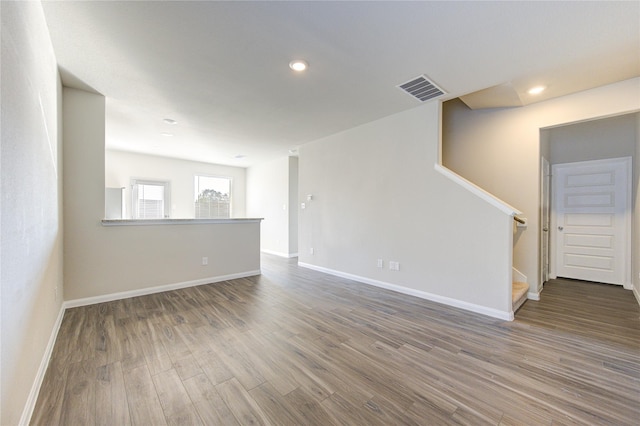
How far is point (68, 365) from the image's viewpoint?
6.19 ft

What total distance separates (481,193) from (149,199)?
7270 mm

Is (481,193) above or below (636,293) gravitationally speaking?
above

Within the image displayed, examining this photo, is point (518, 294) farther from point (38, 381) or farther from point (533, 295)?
point (38, 381)

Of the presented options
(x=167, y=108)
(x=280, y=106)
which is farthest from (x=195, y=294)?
(x=280, y=106)

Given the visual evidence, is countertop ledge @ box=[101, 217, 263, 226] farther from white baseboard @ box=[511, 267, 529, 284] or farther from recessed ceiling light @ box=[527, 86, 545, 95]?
recessed ceiling light @ box=[527, 86, 545, 95]

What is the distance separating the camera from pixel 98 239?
10.6 feet

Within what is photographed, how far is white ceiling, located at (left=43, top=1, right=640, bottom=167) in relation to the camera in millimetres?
1808

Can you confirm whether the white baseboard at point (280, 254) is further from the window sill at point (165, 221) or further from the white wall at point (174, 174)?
the window sill at point (165, 221)

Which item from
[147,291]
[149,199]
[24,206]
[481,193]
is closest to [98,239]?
[147,291]

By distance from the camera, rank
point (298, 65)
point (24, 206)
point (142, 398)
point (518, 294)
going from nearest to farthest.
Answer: point (24, 206), point (142, 398), point (298, 65), point (518, 294)

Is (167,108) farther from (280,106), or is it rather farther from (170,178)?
(170,178)

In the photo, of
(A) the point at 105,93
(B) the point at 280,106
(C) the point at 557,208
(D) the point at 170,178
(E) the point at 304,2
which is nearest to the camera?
(E) the point at 304,2

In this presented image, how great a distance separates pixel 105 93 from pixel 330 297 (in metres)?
3.86

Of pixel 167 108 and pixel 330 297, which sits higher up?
pixel 167 108
